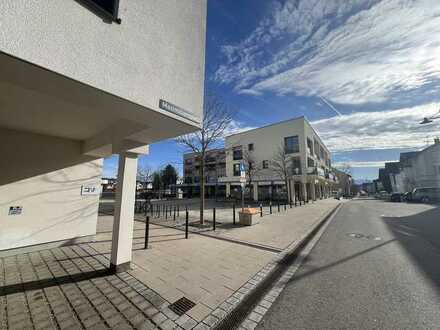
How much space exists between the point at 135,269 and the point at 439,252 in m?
9.10

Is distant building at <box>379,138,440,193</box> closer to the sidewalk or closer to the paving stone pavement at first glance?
the sidewalk

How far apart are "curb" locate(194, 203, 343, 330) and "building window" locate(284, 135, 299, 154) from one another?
86.7 feet

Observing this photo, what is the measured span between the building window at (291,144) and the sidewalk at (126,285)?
1015 inches

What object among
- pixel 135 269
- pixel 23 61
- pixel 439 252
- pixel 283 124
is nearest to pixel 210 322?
pixel 135 269

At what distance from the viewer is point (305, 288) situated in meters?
3.59

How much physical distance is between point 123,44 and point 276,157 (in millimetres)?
28945

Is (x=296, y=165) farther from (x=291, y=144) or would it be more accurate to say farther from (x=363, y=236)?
(x=363, y=236)

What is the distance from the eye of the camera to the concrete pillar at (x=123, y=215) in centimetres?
404

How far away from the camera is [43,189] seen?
5363mm

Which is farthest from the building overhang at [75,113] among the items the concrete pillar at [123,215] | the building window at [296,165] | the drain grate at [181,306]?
the building window at [296,165]

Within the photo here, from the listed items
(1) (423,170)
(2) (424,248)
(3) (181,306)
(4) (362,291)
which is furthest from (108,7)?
(1) (423,170)

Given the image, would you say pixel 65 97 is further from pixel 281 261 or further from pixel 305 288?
pixel 281 261

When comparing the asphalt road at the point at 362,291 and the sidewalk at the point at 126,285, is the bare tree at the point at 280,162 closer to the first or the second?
the asphalt road at the point at 362,291

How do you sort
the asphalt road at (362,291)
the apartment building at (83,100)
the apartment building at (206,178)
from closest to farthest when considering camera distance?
the apartment building at (83,100)
the asphalt road at (362,291)
the apartment building at (206,178)
